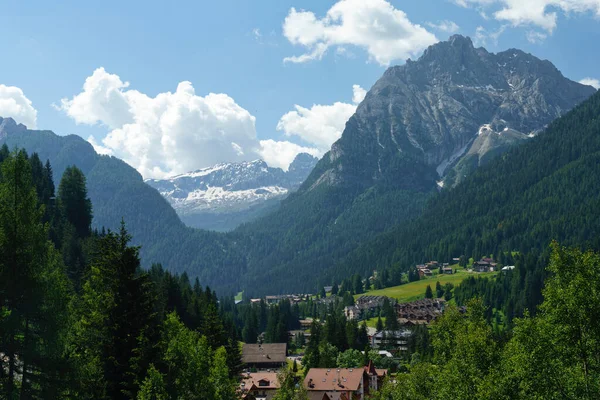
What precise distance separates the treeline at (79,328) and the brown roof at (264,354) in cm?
9413

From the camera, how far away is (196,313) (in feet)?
335

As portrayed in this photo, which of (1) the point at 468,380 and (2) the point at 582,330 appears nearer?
(2) the point at 582,330

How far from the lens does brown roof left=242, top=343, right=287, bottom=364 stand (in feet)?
460

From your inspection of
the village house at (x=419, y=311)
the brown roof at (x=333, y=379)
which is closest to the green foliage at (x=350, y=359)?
the brown roof at (x=333, y=379)

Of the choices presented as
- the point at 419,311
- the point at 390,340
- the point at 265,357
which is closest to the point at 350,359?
the point at 265,357

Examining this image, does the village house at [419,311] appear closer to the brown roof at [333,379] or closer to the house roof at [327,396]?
the brown roof at [333,379]

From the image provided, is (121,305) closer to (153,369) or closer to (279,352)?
(153,369)

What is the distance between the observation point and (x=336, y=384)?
103m

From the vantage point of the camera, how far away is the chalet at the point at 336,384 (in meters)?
102

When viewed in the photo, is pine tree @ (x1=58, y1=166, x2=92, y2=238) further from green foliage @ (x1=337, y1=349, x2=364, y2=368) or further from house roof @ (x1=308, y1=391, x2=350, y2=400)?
green foliage @ (x1=337, y1=349, x2=364, y2=368)

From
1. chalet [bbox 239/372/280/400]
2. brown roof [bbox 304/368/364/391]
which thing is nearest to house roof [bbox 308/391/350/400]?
brown roof [bbox 304/368/364/391]

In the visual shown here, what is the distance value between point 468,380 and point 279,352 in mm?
105004

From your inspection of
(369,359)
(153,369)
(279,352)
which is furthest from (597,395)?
(279,352)

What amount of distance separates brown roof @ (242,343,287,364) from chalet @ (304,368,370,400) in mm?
36563
